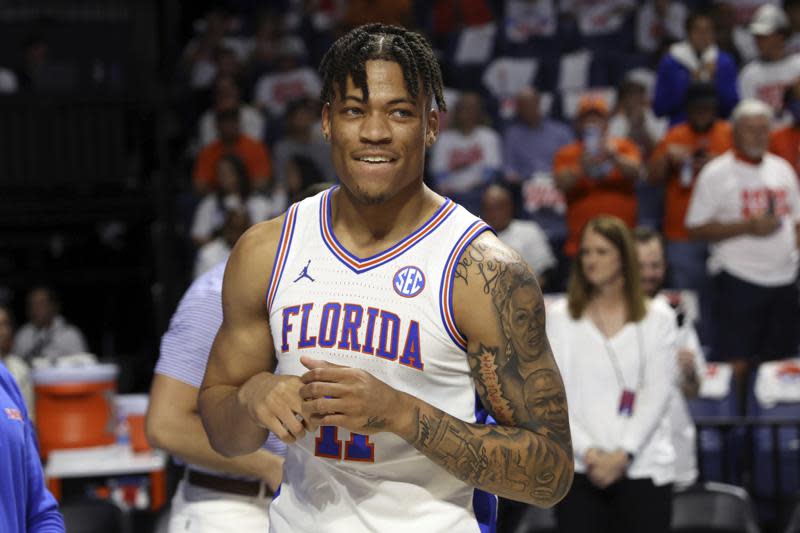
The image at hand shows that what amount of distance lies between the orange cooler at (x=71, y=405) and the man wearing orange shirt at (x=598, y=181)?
3.30m

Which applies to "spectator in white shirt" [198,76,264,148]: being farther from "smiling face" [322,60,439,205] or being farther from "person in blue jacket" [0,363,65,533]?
"smiling face" [322,60,439,205]

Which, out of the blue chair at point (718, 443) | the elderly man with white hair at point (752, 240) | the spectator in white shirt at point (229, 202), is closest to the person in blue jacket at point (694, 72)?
the elderly man with white hair at point (752, 240)

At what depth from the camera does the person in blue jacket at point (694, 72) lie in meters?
9.02

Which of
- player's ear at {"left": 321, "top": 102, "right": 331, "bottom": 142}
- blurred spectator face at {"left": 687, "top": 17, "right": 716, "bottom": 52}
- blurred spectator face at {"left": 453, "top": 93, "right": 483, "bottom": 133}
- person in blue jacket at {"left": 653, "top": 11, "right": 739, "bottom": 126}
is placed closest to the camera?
player's ear at {"left": 321, "top": 102, "right": 331, "bottom": 142}

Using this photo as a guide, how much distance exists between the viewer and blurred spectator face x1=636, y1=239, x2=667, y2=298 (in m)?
6.13

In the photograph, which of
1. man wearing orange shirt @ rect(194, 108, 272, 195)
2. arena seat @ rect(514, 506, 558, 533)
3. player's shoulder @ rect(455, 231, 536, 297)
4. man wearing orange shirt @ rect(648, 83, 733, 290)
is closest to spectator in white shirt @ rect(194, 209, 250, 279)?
man wearing orange shirt @ rect(194, 108, 272, 195)

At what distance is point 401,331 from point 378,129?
39 centimetres

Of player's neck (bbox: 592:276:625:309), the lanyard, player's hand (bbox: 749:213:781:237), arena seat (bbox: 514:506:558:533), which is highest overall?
player's hand (bbox: 749:213:781:237)

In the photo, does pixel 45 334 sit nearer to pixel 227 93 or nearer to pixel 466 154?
pixel 227 93

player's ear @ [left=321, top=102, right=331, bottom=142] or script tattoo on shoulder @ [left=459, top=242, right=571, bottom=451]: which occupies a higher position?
player's ear @ [left=321, top=102, right=331, bottom=142]

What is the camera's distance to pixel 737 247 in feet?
25.4

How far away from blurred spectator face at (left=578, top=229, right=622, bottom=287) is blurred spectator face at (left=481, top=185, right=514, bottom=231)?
297 cm

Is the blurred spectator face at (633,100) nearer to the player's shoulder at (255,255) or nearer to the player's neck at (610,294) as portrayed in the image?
the player's neck at (610,294)

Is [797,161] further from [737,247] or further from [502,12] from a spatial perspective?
[502,12]
